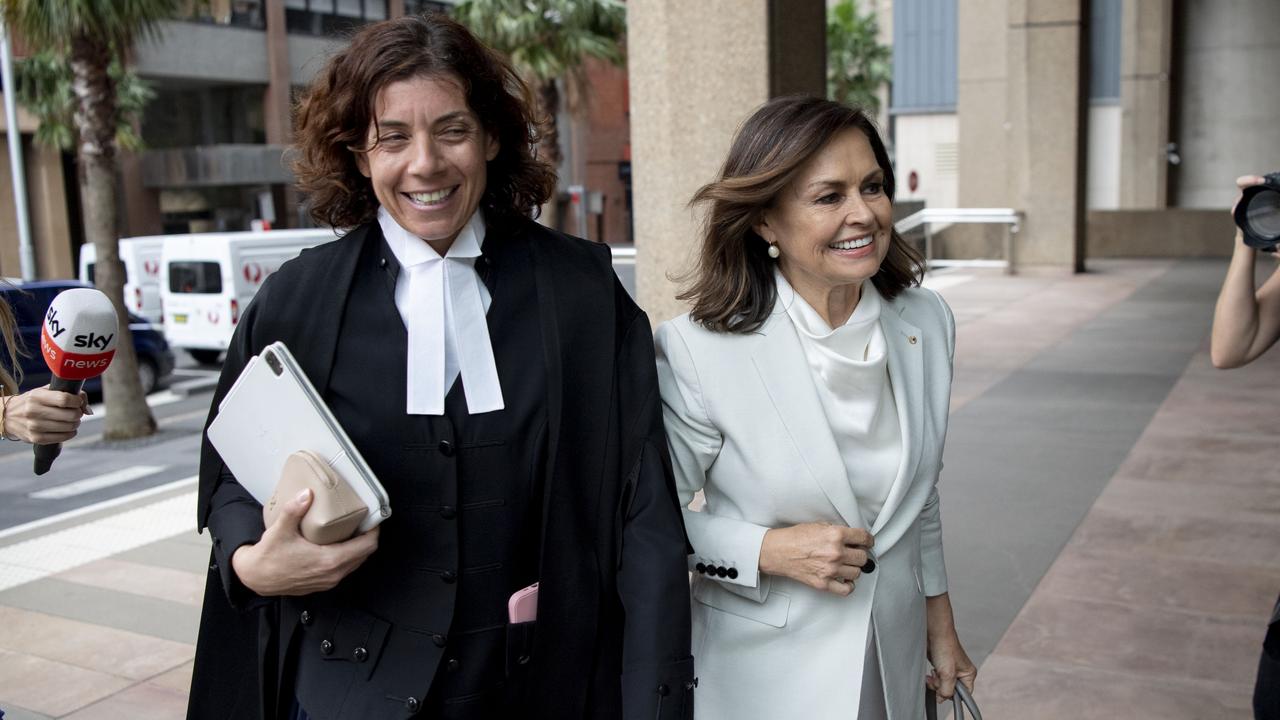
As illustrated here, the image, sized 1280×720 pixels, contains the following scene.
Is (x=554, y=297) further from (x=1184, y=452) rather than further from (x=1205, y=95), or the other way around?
(x=1205, y=95)

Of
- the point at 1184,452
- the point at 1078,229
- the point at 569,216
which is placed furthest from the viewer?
the point at 569,216

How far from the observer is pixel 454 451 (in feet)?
6.46

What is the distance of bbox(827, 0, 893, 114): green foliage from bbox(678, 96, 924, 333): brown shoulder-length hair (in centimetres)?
4370

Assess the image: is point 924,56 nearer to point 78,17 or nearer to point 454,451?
point 78,17

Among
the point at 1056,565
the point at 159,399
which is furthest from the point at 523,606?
the point at 159,399

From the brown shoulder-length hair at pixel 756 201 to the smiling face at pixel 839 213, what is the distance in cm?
3

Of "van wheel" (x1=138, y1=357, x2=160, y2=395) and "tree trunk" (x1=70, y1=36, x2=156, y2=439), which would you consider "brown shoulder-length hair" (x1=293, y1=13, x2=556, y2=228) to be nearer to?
"tree trunk" (x1=70, y1=36, x2=156, y2=439)

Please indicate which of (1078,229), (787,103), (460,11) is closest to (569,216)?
(460,11)

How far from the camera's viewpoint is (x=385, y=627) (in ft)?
6.47

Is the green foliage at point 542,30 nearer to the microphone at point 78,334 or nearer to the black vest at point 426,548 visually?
the microphone at point 78,334

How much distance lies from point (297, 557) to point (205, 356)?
19.5 meters

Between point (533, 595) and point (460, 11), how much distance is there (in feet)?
71.8

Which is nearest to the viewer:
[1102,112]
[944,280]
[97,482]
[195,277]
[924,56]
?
[97,482]

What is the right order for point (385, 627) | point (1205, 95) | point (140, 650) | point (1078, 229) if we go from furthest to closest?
point (1205, 95) < point (1078, 229) < point (140, 650) < point (385, 627)
